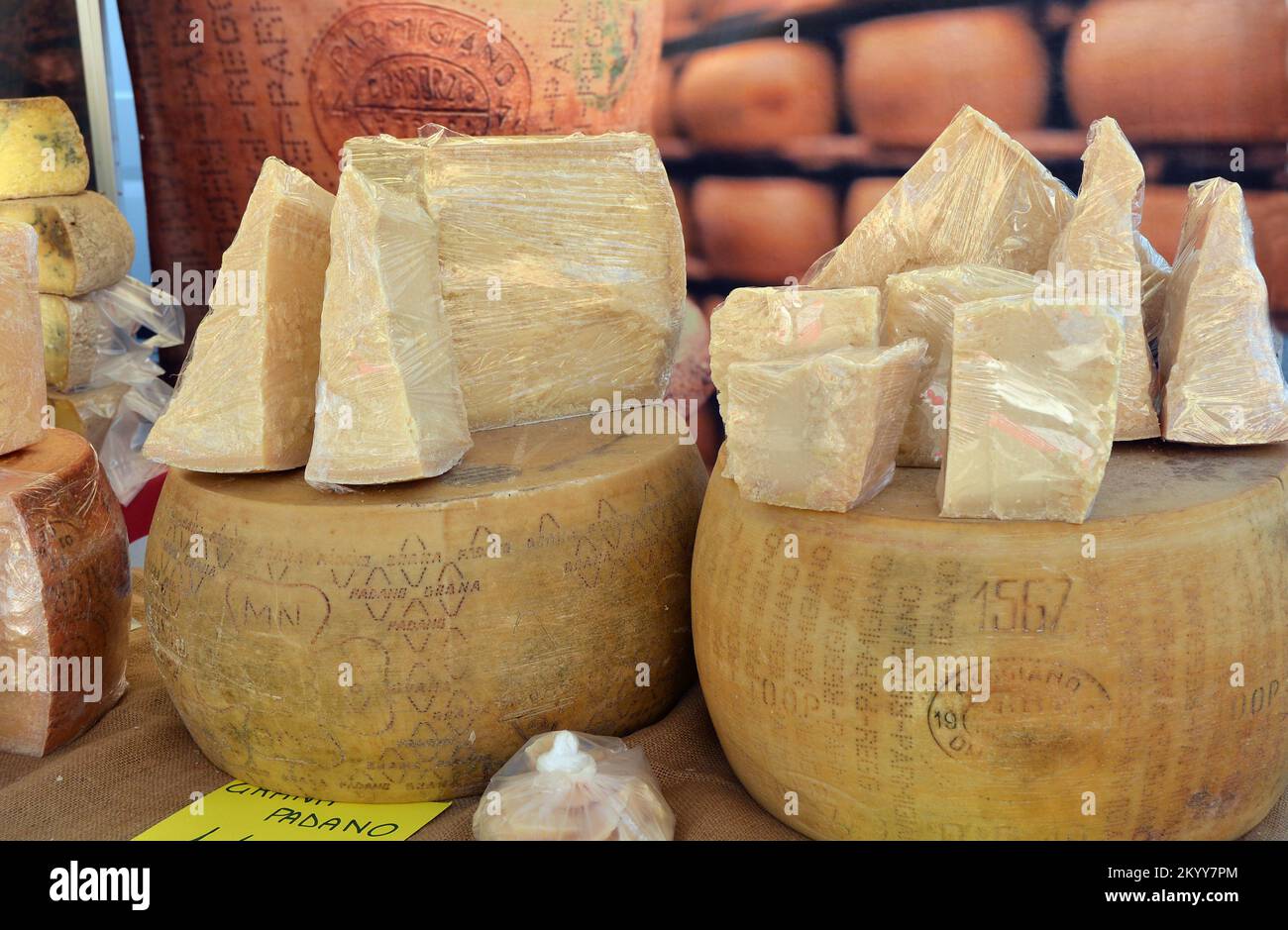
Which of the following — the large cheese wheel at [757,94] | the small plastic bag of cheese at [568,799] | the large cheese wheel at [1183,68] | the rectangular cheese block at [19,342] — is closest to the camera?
the small plastic bag of cheese at [568,799]

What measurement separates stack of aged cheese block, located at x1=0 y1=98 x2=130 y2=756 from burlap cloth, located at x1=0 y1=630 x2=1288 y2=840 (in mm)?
64

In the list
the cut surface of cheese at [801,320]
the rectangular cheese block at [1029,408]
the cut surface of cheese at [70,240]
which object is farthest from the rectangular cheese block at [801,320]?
the cut surface of cheese at [70,240]

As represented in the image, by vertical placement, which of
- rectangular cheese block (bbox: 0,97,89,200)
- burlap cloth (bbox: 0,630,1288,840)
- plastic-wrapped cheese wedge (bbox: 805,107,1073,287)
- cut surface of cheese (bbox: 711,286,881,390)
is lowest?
burlap cloth (bbox: 0,630,1288,840)

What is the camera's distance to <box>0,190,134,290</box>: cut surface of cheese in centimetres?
285

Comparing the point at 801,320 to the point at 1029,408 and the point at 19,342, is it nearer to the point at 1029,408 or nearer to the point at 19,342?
the point at 1029,408

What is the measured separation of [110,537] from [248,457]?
0.43 metres

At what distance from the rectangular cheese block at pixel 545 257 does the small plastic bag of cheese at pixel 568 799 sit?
617 mm

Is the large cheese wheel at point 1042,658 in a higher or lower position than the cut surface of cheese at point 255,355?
lower

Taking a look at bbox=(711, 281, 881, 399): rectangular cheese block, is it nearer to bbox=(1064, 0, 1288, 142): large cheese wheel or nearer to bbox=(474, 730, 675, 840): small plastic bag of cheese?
bbox=(474, 730, 675, 840): small plastic bag of cheese

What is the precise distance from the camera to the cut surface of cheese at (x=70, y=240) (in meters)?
2.85

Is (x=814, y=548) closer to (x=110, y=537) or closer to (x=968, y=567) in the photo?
(x=968, y=567)

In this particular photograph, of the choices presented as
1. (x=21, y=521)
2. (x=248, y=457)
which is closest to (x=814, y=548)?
(x=248, y=457)

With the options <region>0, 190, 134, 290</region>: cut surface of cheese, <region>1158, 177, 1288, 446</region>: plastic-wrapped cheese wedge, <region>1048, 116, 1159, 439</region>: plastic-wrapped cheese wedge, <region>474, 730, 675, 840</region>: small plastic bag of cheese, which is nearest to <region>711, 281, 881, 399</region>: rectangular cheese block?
<region>1048, 116, 1159, 439</region>: plastic-wrapped cheese wedge

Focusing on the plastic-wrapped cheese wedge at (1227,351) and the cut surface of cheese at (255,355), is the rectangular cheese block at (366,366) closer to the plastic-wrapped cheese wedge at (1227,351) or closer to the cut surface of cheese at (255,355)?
the cut surface of cheese at (255,355)
